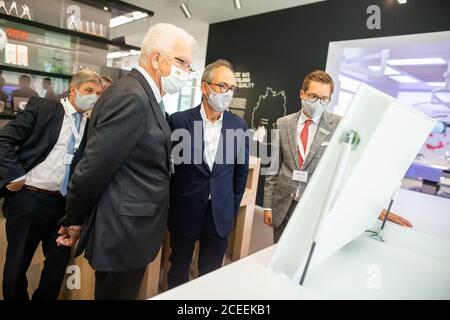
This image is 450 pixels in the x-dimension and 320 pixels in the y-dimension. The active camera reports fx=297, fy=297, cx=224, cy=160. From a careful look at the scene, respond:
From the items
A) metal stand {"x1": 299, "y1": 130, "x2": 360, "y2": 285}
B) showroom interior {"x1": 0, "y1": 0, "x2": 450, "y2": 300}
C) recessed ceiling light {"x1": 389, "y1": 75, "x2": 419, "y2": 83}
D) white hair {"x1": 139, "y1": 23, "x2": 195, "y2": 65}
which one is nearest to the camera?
metal stand {"x1": 299, "y1": 130, "x2": 360, "y2": 285}

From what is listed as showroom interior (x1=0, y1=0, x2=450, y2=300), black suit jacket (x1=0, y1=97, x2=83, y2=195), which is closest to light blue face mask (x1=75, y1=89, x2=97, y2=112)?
black suit jacket (x1=0, y1=97, x2=83, y2=195)

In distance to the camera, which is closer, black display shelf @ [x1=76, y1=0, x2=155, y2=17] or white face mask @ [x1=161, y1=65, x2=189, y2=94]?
white face mask @ [x1=161, y1=65, x2=189, y2=94]

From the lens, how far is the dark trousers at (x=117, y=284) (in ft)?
4.43

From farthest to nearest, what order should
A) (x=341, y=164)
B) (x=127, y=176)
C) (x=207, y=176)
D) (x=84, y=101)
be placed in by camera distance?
(x=84, y=101) → (x=207, y=176) → (x=127, y=176) → (x=341, y=164)

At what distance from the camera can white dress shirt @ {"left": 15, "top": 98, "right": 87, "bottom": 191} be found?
72.4 inches

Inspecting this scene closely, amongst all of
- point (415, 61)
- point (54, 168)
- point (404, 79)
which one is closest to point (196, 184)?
point (54, 168)

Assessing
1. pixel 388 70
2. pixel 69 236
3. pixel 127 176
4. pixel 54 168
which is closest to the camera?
pixel 127 176

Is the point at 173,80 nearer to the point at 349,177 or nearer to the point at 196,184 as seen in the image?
the point at 196,184

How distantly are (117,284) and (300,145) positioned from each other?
1.32 metres

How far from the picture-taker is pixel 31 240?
1.90m

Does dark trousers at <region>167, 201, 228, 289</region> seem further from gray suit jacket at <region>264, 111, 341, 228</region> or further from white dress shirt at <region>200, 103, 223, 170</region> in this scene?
gray suit jacket at <region>264, 111, 341, 228</region>

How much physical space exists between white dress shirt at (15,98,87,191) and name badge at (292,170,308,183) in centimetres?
145

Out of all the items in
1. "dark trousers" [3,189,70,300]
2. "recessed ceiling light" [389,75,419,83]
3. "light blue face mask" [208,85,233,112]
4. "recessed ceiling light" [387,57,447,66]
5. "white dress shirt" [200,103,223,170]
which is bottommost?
"dark trousers" [3,189,70,300]

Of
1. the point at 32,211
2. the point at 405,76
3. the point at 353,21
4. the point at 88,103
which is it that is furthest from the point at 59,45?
the point at 405,76
